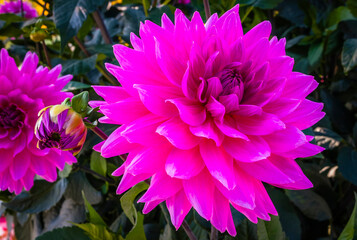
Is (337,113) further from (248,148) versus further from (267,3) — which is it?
(248,148)

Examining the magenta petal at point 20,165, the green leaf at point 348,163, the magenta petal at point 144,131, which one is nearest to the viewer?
the magenta petal at point 144,131

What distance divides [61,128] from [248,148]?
0.21m

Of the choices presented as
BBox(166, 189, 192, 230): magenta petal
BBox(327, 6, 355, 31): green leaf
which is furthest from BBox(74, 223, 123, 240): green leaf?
BBox(327, 6, 355, 31): green leaf

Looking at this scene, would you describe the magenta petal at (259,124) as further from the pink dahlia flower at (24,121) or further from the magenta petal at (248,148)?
the pink dahlia flower at (24,121)

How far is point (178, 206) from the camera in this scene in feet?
1.23

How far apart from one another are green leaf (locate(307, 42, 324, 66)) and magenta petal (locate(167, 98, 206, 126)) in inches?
20.5

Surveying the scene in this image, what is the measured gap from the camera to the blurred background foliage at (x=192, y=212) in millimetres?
630

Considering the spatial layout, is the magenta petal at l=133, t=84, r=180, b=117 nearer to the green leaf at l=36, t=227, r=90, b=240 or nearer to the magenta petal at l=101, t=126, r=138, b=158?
the magenta petal at l=101, t=126, r=138, b=158

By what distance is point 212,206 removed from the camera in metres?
0.37

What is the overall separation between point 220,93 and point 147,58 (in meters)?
0.10

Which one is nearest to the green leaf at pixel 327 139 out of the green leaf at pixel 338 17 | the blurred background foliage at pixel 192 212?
the blurred background foliage at pixel 192 212

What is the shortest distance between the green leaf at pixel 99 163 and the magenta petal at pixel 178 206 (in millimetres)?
416

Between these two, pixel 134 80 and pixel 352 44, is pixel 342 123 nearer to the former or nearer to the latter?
pixel 352 44

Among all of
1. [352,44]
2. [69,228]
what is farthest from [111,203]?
[352,44]
